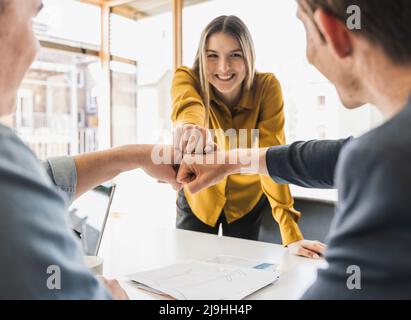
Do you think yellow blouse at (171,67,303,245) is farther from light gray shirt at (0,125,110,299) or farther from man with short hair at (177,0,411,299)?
light gray shirt at (0,125,110,299)

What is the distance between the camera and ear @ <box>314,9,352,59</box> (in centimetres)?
55

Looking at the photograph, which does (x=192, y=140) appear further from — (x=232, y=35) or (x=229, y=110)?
(x=232, y=35)

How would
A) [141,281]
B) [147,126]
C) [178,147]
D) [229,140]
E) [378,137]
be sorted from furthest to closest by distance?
[147,126]
[229,140]
[178,147]
[141,281]
[378,137]

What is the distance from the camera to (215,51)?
1872mm

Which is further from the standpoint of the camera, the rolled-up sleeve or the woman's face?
the woman's face

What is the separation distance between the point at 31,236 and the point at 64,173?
2.34 feet

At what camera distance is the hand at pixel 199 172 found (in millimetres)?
1474

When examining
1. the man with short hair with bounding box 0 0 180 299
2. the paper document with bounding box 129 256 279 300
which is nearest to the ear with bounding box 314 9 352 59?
the man with short hair with bounding box 0 0 180 299

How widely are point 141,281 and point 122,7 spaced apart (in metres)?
4.70

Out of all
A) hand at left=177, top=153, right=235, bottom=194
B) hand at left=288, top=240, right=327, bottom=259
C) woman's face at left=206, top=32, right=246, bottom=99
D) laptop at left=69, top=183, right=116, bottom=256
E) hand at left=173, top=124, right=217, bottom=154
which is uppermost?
woman's face at left=206, top=32, right=246, bottom=99

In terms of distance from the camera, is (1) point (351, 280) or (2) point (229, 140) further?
(2) point (229, 140)

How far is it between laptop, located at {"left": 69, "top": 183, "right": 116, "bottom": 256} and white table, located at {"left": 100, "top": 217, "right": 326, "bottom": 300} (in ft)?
0.31

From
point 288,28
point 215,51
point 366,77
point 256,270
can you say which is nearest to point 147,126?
point 288,28
